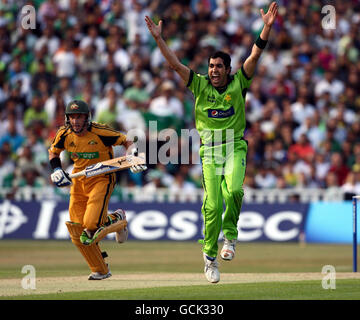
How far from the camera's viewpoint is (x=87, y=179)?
505 inches

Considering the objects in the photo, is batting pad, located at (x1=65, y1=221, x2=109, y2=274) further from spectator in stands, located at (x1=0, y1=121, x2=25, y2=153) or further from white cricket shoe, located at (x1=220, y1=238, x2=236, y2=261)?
spectator in stands, located at (x1=0, y1=121, x2=25, y2=153)

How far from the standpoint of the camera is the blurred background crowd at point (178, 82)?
21.8 metres

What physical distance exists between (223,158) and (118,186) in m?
9.92

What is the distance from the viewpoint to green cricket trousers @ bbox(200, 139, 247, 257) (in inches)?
464

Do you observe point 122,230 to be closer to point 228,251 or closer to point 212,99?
point 228,251

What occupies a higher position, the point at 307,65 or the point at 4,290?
the point at 307,65

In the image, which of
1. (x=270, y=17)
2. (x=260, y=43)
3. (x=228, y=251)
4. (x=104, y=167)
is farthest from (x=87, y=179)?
(x=270, y=17)

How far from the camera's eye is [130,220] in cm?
2130

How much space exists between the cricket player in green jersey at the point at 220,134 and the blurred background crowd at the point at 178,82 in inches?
350

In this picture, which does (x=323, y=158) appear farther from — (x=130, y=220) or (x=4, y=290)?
(x=4, y=290)

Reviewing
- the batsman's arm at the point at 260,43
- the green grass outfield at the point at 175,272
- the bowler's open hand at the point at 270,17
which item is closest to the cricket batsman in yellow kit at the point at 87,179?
the green grass outfield at the point at 175,272

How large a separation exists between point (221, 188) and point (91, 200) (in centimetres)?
184
